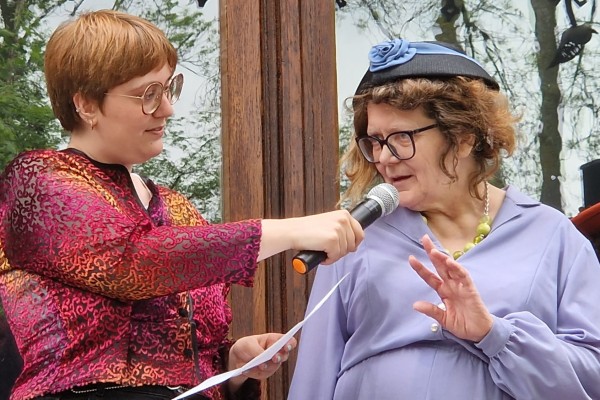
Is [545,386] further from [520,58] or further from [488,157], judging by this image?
[520,58]

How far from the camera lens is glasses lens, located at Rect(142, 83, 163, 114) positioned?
6.24 ft

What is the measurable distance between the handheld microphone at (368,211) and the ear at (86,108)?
1.51 ft

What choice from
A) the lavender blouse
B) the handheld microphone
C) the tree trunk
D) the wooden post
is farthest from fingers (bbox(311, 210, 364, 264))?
the tree trunk

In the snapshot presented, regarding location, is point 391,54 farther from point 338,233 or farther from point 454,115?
point 338,233

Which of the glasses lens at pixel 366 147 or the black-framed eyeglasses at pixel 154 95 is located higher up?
the black-framed eyeglasses at pixel 154 95

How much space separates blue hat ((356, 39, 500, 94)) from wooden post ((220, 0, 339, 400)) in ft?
1.85

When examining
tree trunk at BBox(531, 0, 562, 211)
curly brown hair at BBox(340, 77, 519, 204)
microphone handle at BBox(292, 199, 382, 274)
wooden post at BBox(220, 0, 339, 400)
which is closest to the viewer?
microphone handle at BBox(292, 199, 382, 274)

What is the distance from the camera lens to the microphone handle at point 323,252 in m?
1.71

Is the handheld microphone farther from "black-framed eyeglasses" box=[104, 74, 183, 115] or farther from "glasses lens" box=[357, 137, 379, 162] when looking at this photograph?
"black-framed eyeglasses" box=[104, 74, 183, 115]

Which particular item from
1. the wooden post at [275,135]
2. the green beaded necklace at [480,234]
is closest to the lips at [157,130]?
the green beaded necklace at [480,234]

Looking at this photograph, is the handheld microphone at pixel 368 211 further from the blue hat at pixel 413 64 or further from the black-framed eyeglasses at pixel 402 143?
the blue hat at pixel 413 64

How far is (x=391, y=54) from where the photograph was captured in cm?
217

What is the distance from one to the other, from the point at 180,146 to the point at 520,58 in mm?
983

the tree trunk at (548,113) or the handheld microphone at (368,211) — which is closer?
the handheld microphone at (368,211)
